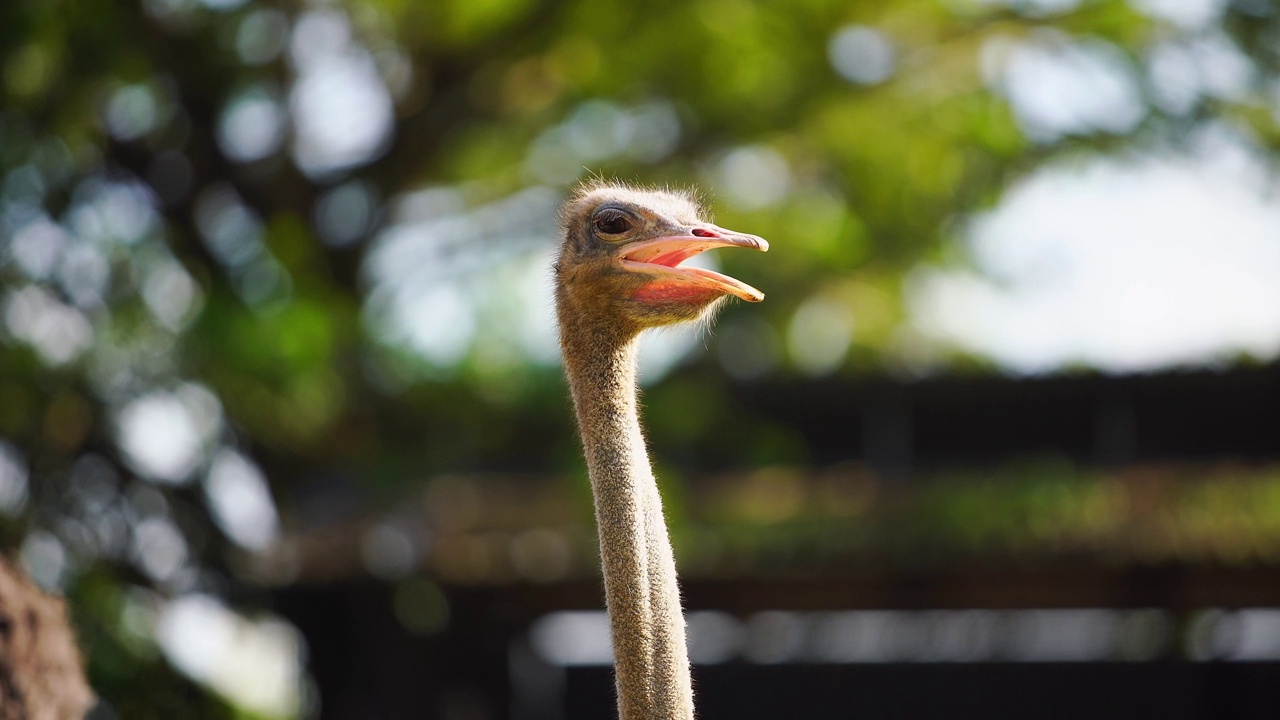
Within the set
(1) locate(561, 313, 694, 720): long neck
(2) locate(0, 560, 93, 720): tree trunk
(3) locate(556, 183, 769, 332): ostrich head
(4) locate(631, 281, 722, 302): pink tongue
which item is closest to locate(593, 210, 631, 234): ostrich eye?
(3) locate(556, 183, 769, 332): ostrich head

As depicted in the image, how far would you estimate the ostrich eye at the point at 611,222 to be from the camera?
2832 millimetres

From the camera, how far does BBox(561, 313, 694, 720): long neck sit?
256cm

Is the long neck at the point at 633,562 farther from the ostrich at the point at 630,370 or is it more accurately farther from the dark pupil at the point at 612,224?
the dark pupil at the point at 612,224

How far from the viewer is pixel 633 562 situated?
2613 mm

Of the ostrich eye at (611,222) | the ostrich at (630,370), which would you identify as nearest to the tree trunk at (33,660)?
the ostrich at (630,370)

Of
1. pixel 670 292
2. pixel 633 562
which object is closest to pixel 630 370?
pixel 670 292

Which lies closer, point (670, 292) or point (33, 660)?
point (670, 292)

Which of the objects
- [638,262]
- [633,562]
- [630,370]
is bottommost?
[633,562]

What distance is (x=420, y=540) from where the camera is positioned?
853 centimetres

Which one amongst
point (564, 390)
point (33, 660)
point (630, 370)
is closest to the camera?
point (630, 370)

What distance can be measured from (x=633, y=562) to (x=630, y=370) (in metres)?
0.40

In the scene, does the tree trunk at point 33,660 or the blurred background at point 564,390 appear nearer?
the tree trunk at point 33,660

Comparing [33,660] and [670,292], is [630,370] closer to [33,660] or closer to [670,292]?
[670,292]

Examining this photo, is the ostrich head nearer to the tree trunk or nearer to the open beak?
the open beak
